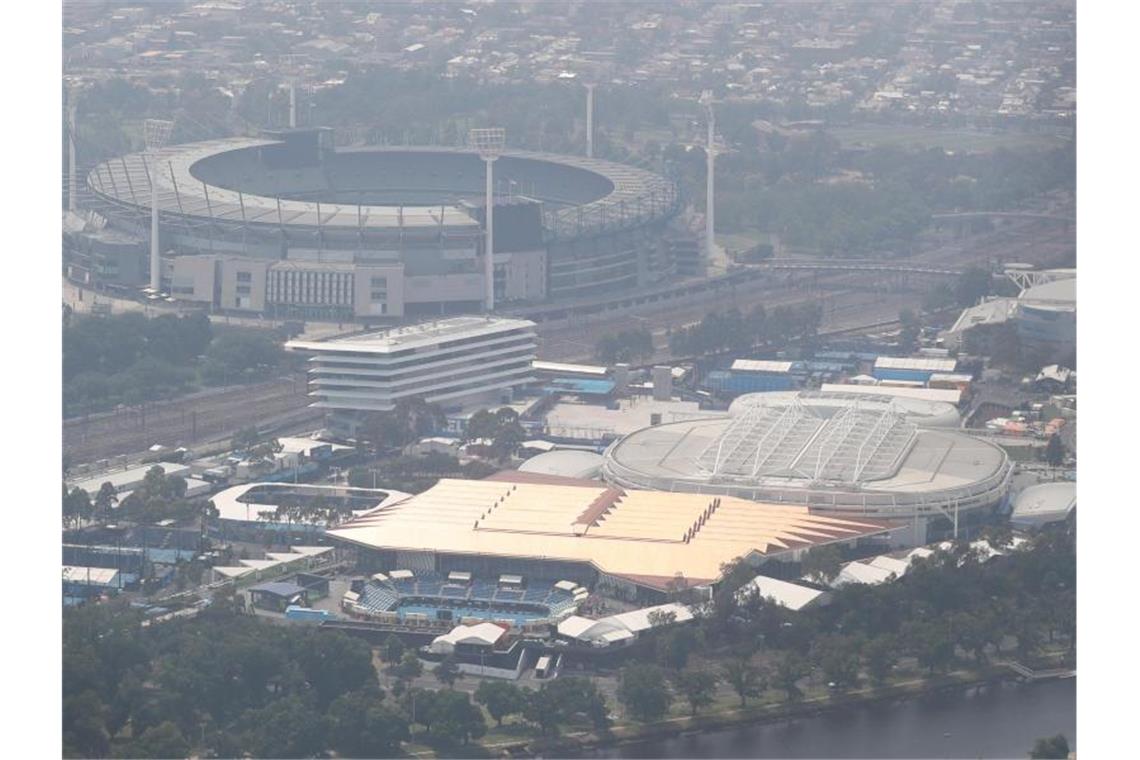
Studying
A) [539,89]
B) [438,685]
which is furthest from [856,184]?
[438,685]

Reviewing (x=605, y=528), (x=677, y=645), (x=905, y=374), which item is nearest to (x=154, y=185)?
(x=905, y=374)

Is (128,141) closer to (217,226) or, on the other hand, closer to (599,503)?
(217,226)

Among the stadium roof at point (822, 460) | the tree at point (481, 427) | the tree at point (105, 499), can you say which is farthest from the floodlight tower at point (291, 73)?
the tree at point (105, 499)

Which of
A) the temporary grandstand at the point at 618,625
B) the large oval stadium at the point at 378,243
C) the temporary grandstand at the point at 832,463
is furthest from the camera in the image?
the large oval stadium at the point at 378,243

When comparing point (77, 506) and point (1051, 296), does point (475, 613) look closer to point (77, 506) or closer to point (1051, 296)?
point (77, 506)

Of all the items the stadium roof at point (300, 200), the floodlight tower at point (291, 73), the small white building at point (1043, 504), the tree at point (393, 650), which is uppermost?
the floodlight tower at point (291, 73)

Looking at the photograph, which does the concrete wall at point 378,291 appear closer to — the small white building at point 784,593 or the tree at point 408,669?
the small white building at point 784,593

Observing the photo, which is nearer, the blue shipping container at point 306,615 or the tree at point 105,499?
the blue shipping container at point 306,615
